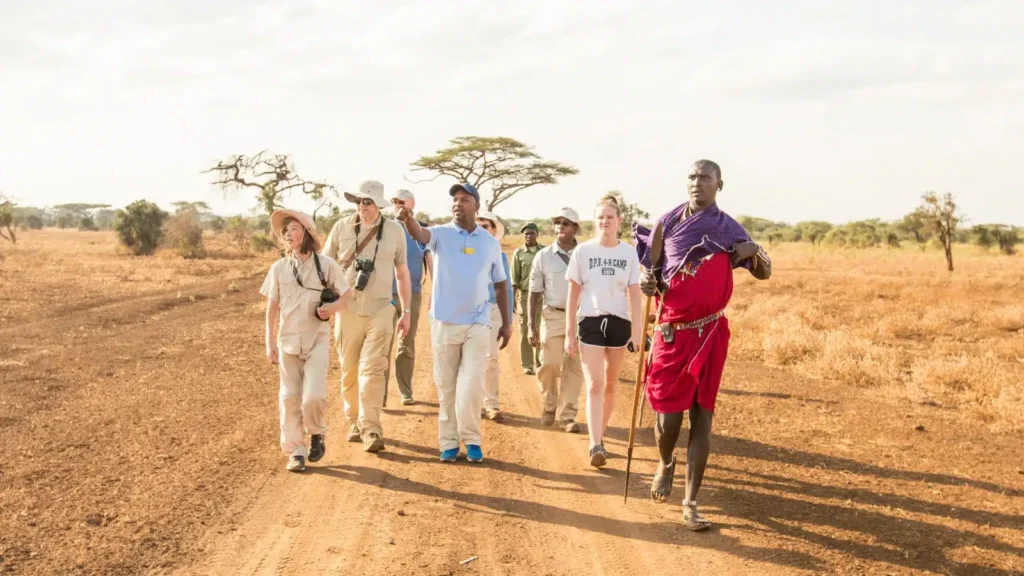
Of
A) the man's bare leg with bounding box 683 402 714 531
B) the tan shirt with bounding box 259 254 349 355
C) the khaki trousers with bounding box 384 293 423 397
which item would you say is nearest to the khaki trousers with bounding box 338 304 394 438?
the tan shirt with bounding box 259 254 349 355

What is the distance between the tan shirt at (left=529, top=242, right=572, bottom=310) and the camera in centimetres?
805

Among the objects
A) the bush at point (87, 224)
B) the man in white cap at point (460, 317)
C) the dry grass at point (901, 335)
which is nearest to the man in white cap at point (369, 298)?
the man in white cap at point (460, 317)

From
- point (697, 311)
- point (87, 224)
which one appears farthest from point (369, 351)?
point (87, 224)

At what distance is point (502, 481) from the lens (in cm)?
612

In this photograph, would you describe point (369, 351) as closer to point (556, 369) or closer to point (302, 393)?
point (302, 393)

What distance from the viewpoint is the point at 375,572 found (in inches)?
174

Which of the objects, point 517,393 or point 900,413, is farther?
point 517,393

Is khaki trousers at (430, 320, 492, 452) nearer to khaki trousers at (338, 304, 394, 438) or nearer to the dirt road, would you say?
the dirt road

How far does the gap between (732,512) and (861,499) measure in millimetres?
987

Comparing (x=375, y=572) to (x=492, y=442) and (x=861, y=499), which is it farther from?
(x=861, y=499)

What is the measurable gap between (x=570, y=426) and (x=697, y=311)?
8.98ft

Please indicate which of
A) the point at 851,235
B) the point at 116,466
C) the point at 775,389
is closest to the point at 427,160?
the point at 851,235

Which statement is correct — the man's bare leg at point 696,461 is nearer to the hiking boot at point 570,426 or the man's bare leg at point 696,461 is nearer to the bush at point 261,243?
the hiking boot at point 570,426

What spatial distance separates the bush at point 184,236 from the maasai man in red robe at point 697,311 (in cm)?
3860
